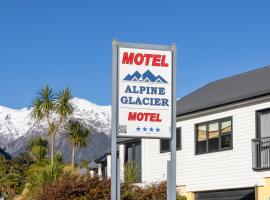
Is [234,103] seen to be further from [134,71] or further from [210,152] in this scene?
[134,71]

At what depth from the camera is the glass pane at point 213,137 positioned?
1431 inches

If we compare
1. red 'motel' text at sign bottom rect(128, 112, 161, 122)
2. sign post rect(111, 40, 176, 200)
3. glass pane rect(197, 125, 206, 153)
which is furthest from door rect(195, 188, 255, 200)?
red 'motel' text at sign bottom rect(128, 112, 161, 122)

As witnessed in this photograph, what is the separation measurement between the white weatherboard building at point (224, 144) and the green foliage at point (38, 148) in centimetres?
3441

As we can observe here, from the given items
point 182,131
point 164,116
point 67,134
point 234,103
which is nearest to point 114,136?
point 164,116

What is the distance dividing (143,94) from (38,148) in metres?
57.6

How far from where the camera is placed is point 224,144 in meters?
35.9

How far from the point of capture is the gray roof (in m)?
34.9

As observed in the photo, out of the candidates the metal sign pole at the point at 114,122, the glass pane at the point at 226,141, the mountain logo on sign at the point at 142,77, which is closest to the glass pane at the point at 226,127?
the glass pane at the point at 226,141

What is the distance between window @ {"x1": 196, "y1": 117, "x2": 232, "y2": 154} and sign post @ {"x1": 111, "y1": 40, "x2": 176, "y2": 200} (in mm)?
16681

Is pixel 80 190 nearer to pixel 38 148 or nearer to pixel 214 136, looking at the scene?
pixel 214 136

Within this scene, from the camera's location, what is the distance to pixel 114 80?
18.9 meters

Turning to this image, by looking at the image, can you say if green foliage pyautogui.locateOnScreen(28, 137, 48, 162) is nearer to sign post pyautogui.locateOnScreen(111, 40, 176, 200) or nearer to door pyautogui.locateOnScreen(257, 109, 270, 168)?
door pyautogui.locateOnScreen(257, 109, 270, 168)

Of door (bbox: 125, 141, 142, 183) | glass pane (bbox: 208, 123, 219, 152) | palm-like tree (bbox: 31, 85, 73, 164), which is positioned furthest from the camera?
palm-like tree (bbox: 31, 85, 73, 164)

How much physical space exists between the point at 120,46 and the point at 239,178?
1718cm
